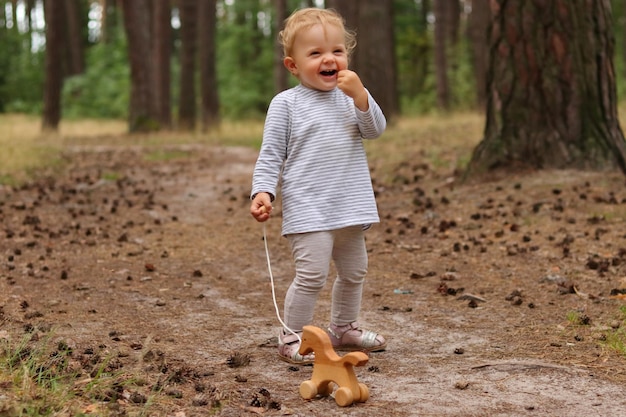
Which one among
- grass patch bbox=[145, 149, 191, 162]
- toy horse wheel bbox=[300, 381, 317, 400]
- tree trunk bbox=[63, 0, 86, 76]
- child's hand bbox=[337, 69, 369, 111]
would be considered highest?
tree trunk bbox=[63, 0, 86, 76]

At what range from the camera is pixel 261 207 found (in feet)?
13.5

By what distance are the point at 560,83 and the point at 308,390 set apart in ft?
18.8

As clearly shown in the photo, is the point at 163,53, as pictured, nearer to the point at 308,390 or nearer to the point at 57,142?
the point at 57,142

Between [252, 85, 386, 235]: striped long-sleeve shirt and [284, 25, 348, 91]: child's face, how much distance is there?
4.6 inches

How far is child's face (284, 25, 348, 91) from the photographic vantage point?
422 cm

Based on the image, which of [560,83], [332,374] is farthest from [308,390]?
[560,83]

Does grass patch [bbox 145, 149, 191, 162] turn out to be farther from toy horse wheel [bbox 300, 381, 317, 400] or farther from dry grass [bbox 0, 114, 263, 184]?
toy horse wheel [bbox 300, 381, 317, 400]

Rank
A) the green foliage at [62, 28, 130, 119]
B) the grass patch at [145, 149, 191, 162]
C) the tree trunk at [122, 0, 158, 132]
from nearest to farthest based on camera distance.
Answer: the grass patch at [145, 149, 191, 162] < the tree trunk at [122, 0, 158, 132] < the green foliage at [62, 28, 130, 119]

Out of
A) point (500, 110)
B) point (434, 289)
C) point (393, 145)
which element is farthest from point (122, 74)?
point (434, 289)

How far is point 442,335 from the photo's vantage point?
485cm

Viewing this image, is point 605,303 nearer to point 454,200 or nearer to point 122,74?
point 454,200

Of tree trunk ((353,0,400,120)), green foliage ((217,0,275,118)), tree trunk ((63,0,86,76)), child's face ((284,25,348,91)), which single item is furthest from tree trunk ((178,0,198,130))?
child's face ((284,25,348,91))

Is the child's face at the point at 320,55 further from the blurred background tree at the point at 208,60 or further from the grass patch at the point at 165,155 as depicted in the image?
the blurred background tree at the point at 208,60

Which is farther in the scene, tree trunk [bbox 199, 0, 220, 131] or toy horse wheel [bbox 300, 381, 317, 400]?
tree trunk [bbox 199, 0, 220, 131]
